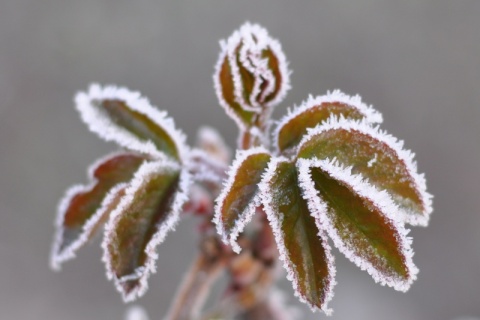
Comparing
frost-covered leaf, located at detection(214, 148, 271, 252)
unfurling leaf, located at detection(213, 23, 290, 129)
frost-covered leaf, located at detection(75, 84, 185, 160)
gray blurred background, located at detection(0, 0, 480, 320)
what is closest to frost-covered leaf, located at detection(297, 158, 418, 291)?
frost-covered leaf, located at detection(214, 148, 271, 252)

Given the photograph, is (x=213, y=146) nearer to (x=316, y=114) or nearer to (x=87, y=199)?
(x=87, y=199)

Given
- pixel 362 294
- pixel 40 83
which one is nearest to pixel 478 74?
pixel 362 294

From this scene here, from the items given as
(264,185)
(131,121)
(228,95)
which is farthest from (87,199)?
(264,185)

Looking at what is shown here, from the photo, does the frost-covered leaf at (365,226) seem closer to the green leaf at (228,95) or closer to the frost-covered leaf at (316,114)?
the frost-covered leaf at (316,114)

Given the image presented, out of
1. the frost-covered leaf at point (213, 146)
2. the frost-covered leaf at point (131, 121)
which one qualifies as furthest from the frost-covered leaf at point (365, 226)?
the frost-covered leaf at point (213, 146)

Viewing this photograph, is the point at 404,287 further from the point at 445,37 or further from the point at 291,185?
the point at 445,37
